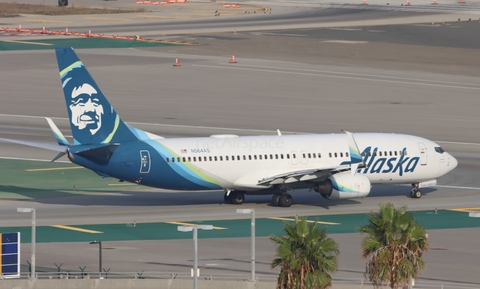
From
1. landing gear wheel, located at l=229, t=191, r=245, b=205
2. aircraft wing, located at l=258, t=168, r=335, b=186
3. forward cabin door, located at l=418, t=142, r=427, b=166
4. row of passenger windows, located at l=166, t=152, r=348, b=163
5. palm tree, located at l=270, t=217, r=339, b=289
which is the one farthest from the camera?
forward cabin door, located at l=418, t=142, r=427, b=166

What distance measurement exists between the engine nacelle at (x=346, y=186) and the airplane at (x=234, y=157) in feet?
0.20

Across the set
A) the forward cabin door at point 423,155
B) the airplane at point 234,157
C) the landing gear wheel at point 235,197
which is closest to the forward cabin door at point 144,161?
the airplane at point 234,157

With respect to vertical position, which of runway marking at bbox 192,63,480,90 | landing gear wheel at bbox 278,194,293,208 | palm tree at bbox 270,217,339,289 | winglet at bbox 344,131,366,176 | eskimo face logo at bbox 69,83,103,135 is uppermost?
runway marking at bbox 192,63,480,90

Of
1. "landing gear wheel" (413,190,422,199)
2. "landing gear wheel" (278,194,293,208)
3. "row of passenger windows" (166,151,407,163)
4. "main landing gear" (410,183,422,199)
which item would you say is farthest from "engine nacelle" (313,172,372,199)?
"landing gear wheel" (413,190,422,199)

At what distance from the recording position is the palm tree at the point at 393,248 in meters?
42.3

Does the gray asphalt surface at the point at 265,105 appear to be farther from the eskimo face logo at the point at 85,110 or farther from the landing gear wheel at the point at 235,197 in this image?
the eskimo face logo at the point at 85,110

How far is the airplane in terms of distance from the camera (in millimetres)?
73438

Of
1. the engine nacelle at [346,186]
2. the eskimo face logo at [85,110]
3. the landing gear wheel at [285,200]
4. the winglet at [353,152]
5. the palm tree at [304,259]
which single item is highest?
the eskimo face logo at [85,110]

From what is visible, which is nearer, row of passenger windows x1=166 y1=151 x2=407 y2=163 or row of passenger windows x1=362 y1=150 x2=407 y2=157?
row of passenger windows x1=166 y1=151 x2=407 y2=163

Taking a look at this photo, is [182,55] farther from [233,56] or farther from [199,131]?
[199,131]

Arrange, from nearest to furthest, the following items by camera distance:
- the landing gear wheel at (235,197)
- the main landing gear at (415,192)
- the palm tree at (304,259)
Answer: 1. the palm tree at (304,259)
2. the landing gear wheel at (235,197)
3. the main landing gear at (415,192)

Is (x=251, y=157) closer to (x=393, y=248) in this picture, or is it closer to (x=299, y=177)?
(x=299, y=177)

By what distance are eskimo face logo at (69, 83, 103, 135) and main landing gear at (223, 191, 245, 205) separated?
33.6ft

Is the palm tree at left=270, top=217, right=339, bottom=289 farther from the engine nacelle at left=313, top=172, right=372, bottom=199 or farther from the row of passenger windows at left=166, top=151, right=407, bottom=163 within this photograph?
the engine nacelle at left=313, top=172, right=372, bottom=199
